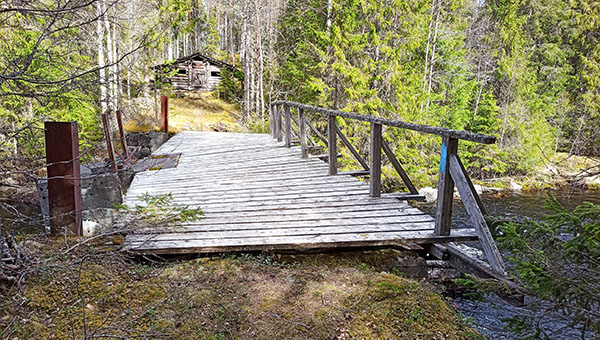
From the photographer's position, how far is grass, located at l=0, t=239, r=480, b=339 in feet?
7.84

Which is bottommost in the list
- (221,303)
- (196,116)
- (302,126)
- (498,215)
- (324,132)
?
(498,215)

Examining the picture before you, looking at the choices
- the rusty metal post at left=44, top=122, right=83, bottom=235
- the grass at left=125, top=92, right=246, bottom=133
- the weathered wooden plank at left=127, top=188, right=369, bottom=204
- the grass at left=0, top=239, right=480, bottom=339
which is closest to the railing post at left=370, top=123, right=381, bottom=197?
the weathered wooden plank at left=127, top=188, right=369, bottom=204

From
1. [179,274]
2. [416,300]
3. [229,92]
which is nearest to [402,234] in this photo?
[416,300]

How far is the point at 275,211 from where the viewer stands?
15.0 feet

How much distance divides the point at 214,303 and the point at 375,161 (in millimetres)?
2951

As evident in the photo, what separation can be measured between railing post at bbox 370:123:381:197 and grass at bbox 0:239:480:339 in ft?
5.94

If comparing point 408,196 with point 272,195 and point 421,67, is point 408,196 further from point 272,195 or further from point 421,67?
point 421,67

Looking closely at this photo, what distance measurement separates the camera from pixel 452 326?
2684 millimetres

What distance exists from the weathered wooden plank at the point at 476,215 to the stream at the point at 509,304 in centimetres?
29

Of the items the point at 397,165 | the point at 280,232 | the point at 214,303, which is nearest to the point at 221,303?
the point at 214,303

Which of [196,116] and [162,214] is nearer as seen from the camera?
[162,214]

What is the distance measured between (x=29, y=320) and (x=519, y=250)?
3.12 m

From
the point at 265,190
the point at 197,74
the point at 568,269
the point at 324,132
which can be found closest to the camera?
the point at 568,269

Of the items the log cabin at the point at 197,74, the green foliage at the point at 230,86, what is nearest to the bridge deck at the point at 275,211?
the green foliage at the point at 230,86
